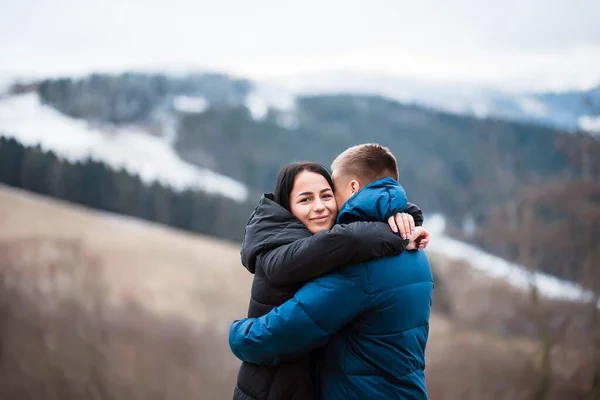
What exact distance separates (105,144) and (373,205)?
479cm

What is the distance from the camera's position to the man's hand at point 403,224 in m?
1.62

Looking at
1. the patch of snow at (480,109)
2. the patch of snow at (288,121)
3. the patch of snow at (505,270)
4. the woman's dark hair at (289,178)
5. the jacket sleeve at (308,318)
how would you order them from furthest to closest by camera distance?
the patch of snow at (480,109) < the patch of snow at (288,121) < the patch of snow at (505,270) < the woman's dark hair at (289,178) < the jacket sleeve at (308,318)

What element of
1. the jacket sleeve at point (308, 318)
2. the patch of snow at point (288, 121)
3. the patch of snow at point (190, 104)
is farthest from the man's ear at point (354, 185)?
the patch of snow at point (288, 121)

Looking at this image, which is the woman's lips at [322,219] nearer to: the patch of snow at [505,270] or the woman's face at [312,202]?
the woman's face at [312,202]

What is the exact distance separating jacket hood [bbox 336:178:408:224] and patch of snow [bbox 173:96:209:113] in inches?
213

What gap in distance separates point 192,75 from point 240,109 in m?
0.84

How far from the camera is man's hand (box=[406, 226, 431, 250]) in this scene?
5.49 ft

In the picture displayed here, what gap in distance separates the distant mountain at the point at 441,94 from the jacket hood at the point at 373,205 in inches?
237

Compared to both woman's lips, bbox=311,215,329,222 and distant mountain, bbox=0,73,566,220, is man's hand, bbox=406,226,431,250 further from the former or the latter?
distant mountain, bbox=0,73,566,220

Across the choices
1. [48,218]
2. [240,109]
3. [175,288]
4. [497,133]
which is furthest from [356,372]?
[497,133]

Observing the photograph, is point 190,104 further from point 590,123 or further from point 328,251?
point 328,251

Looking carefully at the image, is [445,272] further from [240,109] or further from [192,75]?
[192,75]

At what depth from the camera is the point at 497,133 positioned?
26.2 feet

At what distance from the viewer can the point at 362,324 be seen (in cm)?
162
